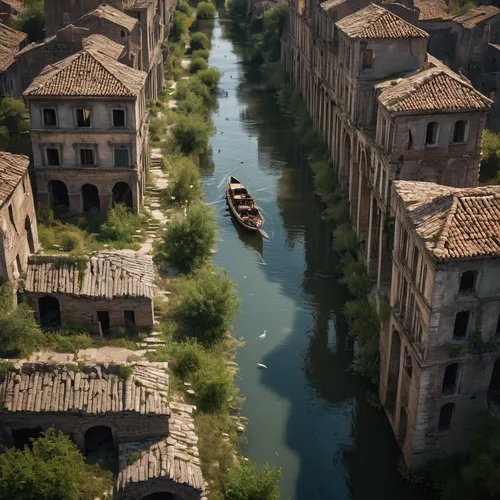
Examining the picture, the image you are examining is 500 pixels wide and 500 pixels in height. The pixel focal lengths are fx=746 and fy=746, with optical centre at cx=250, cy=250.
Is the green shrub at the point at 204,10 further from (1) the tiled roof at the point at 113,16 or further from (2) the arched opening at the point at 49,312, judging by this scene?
(2) the arched opening at the point at 49,312

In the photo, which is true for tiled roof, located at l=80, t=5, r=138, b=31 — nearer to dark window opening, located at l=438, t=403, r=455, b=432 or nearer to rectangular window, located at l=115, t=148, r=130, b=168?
rectangular window, located at l=115, t=148, r=130, b=168

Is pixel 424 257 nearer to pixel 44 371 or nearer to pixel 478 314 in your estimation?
pixel 478 314

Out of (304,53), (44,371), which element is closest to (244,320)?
(44,371)

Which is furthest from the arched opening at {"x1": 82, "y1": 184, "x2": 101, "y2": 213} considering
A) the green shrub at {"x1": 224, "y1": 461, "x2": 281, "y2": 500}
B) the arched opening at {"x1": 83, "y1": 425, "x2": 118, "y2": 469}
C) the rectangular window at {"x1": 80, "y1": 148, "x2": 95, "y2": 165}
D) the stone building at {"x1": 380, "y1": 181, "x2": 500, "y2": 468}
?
the green shrub at {"x1": 224, "y1": 461, "x2": 281, "y2": 500}

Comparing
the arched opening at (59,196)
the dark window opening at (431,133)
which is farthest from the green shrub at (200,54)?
the dark window opening at (431,133)

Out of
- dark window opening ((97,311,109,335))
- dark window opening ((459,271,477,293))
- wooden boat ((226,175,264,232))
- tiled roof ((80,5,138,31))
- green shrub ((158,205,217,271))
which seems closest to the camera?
dark window opening ((459,271,477,293))

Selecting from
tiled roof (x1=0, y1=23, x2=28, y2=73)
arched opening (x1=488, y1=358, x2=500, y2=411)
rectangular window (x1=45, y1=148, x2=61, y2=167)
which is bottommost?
arched opening (x1=488, y1=358, x2=500, y2=411)

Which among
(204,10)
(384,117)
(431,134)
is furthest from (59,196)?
(204,10)
